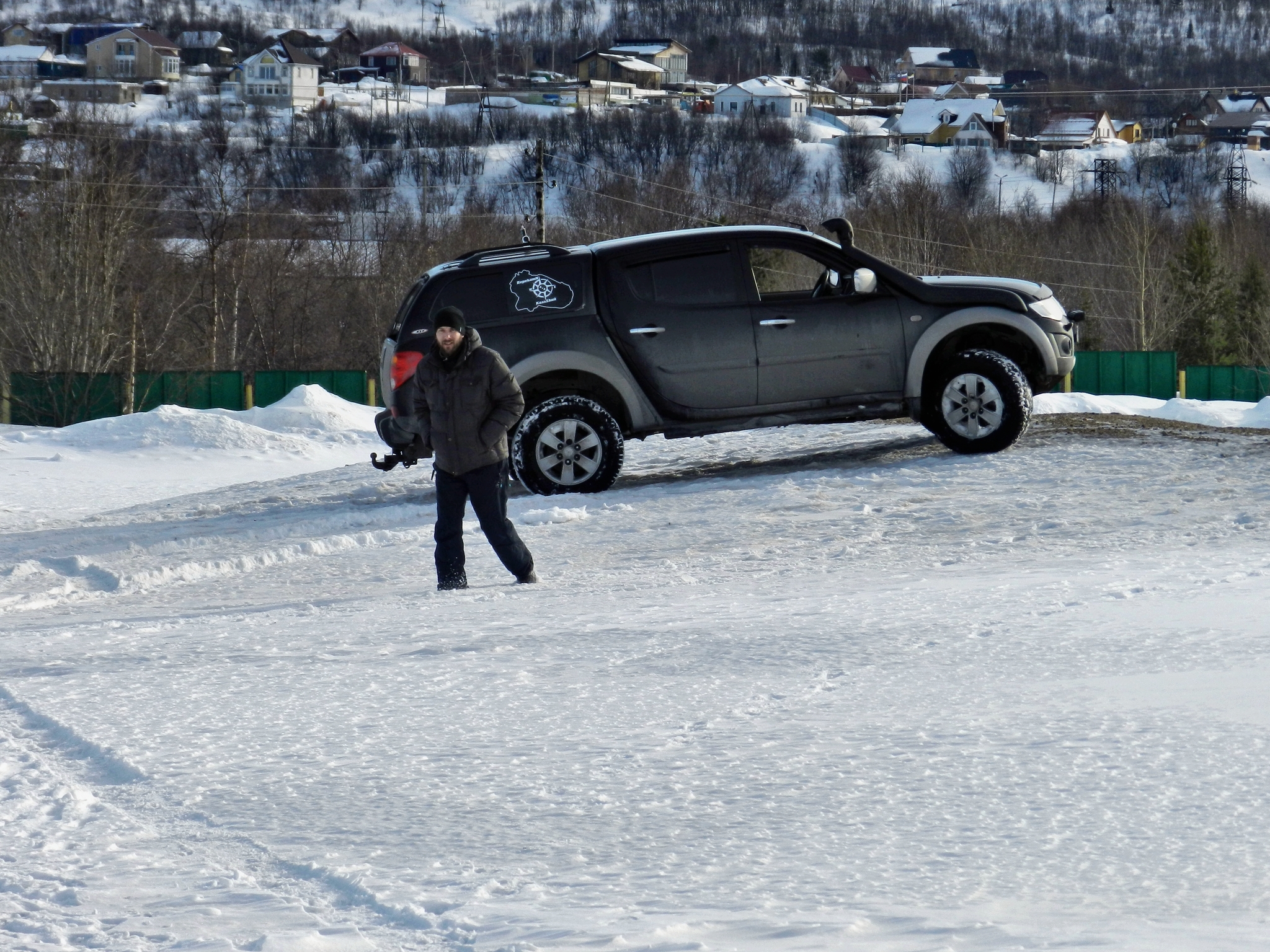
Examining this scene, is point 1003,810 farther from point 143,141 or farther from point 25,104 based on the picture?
point 143,141

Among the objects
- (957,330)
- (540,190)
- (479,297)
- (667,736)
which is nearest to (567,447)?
(479,297)

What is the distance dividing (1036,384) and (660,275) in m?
3.01

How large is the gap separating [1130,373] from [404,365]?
41.7 meters

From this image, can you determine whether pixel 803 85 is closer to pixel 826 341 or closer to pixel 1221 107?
pixel 1221 107

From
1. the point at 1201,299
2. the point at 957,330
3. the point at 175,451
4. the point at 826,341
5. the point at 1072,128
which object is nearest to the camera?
the point at 826,341

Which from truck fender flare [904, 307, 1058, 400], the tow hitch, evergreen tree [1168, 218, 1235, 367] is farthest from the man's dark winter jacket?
evergreen tree [1168, 218, 1235, 367]

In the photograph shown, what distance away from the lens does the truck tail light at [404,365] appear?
1053cm

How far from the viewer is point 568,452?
10867mm

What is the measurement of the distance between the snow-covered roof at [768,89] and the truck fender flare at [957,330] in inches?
6488

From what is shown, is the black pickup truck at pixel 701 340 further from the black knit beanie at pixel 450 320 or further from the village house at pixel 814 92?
the village house at pixel 814 92

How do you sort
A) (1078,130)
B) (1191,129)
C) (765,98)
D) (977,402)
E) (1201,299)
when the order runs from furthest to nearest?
(1191,129) → (765,98) → (1078,130) → (1201,299) → (977,402)

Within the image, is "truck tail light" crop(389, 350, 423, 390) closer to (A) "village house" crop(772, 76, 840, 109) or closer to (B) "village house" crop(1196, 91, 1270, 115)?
(A) "village house" crop(772, 76, 840, 109)

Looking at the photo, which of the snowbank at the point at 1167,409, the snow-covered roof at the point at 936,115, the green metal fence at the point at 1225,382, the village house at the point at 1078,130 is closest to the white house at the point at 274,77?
the snow-covered roof at the point at 936,115

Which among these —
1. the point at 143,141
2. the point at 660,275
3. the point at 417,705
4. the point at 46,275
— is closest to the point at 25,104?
the point at 46,275
